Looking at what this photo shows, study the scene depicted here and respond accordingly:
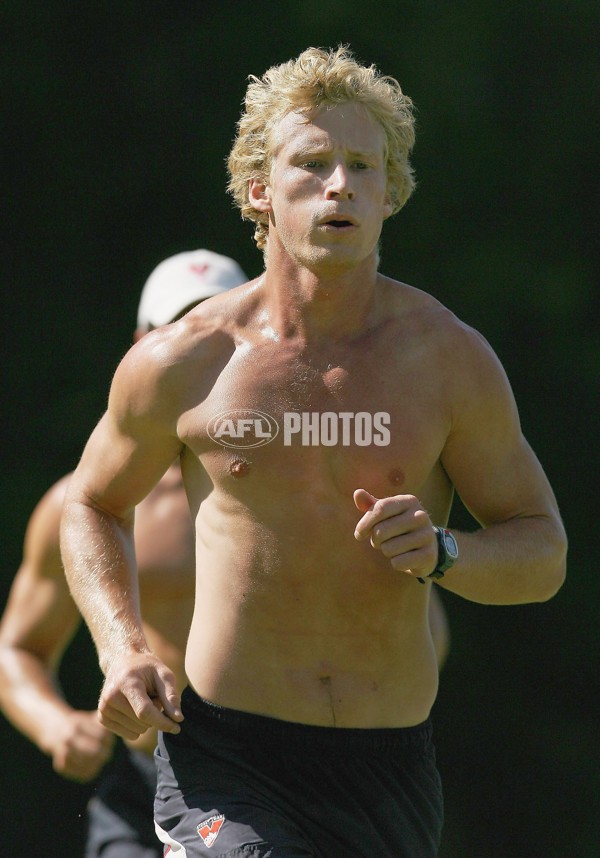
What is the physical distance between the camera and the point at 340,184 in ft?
11.4

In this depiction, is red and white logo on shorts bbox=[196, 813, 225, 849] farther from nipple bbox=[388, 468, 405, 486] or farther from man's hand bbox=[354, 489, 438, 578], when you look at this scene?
nipple bbox=[388, 468, 405, 486]

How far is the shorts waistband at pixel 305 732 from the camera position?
3.47m

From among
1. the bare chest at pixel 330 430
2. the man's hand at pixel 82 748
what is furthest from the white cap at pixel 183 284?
the bare chest at pixel 330 430

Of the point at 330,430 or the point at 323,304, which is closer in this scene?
the point at 330,430

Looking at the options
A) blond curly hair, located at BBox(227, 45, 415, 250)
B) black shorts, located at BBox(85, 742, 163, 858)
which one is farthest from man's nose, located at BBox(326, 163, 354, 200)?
black shorts, located at BBox(85, 742, 163, 858)

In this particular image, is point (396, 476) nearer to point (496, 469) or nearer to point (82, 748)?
point (496, 469)

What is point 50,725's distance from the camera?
15.4ft

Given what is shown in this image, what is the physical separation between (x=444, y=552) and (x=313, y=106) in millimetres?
1084

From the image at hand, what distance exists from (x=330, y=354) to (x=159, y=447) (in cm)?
46

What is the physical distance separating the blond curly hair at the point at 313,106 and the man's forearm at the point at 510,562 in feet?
2.88

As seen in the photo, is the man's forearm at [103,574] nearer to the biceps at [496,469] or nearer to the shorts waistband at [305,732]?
the shorts waistband at [305,732]

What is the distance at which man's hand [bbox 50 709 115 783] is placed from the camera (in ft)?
14.3

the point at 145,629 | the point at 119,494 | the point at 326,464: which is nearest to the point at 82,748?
the point at 145,629

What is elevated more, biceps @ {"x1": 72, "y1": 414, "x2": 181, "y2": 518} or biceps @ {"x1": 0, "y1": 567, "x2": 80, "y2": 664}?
biceps @ {"x1": 72, "y1": 414, "x2": 181, "y2": 518}
